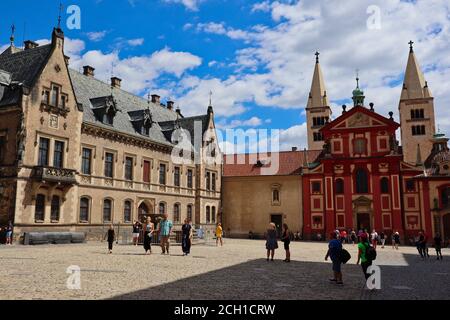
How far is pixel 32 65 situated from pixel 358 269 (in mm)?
26481

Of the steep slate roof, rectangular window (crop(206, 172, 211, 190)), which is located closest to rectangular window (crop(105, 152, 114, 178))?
rectangular window (crop(206, 172, 211, 190))

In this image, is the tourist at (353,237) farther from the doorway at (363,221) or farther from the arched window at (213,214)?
the arched window at (213,214)

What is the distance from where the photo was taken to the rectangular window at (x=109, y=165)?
34031 millimetres

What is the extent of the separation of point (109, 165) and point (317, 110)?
49.7 metres

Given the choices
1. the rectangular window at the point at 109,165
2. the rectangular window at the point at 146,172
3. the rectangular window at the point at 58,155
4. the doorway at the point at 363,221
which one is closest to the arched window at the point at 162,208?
the rectangular window at the point at 146,172

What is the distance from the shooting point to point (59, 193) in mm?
29172

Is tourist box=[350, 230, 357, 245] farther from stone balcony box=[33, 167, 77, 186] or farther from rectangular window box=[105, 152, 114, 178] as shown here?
stone balcony box=[33, 167, 77, 186]

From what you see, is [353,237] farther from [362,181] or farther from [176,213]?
[176,213]

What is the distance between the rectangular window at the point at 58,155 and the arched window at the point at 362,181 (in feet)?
105

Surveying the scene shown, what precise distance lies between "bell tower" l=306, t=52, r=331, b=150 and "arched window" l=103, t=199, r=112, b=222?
49.1 metres

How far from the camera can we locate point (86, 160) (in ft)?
105

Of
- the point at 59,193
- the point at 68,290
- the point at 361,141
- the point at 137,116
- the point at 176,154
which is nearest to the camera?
the point at 68,290
